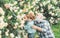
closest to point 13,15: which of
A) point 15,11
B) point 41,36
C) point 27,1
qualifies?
point 15,11

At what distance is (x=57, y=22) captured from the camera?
10016 mm

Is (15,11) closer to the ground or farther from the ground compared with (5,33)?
farther from the ground

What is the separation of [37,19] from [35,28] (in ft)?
1.29

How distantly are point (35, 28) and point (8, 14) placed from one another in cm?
88

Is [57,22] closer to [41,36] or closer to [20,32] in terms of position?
[41,36]

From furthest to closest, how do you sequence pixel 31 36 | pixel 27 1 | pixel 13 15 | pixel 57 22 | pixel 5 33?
pixel 57 22 < pixel 27 1 < pixel 31 36 < pixel 13 15 < pixel 5 33

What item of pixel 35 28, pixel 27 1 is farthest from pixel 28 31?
pixel 27 1

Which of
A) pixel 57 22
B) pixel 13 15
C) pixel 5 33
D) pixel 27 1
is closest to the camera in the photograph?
pixel 5 33

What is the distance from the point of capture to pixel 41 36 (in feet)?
24.6

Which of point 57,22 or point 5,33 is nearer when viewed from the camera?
point 5,33

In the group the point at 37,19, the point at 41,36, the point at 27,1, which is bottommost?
the point at 41,36

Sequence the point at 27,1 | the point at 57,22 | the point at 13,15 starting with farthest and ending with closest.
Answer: the point at 57,22, the point at 27,1, the point at 13,15

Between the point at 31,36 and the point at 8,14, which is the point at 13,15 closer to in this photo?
the point at 8,14

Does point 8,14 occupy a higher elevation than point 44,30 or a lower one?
higher
